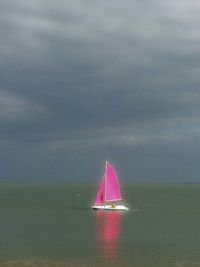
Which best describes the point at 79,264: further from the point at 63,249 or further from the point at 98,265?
the point at 63,249

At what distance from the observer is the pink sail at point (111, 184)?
11239 cm

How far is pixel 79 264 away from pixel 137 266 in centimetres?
508

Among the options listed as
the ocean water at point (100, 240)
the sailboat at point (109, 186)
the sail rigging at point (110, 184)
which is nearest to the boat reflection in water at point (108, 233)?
the ocean water at point (100, 240)

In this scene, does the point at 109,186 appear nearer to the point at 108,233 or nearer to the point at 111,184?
the point at 111,184

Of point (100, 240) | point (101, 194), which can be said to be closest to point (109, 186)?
point (101, 194)

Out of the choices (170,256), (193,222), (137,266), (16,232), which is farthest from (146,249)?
(193,222)

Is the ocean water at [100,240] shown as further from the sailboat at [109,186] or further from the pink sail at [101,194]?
the pink sail at [101,194]

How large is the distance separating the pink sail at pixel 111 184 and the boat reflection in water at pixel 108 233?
12.4 ft

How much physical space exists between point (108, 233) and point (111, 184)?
35633 millimetres

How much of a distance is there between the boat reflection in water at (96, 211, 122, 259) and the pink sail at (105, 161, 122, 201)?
378 centimetres

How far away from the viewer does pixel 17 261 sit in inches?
1983

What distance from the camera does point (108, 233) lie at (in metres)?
77.4

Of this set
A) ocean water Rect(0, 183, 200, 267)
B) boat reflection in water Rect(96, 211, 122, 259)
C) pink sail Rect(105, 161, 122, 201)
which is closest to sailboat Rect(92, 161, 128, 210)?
pink sail Rect(105, 161, 122, 201)

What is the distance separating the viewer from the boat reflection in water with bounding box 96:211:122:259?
57.9 metres
